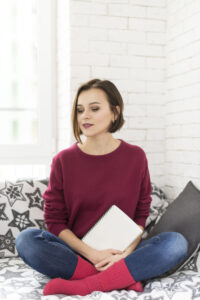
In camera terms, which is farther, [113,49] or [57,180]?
[113,49]

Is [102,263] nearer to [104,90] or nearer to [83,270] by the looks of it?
[83,270]

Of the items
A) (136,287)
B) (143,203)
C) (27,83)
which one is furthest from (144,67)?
(136,287)

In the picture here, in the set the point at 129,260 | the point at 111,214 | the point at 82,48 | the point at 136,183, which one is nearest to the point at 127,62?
the point at 82,48

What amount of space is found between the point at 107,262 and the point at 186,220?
385 mm

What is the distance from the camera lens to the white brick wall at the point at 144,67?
231cm

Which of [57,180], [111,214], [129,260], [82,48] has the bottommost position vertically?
[129,260]

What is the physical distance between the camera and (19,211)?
2004 millimetres

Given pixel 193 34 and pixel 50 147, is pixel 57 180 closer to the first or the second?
pixel 50 147

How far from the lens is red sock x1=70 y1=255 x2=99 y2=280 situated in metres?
1.55

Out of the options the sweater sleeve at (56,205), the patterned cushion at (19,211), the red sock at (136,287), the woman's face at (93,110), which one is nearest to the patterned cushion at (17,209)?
the patterned cushion at (19,211)

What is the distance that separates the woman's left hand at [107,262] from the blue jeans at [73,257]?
3.9 inches

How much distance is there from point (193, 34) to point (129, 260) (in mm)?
1290

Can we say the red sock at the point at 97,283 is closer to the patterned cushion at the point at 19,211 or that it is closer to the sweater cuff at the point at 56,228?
the sweater cuff at the point at 56,228

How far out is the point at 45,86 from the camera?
257 centimetres
